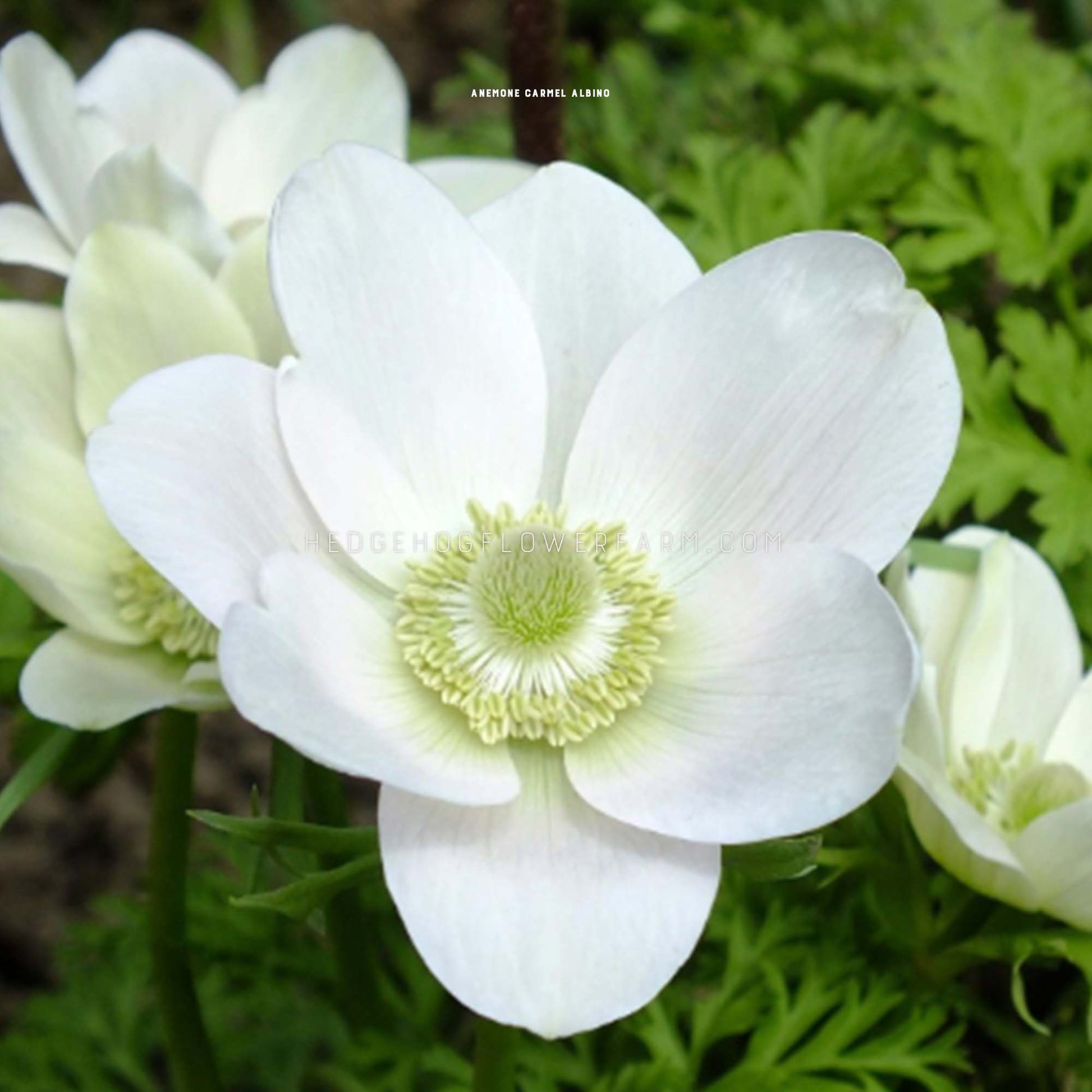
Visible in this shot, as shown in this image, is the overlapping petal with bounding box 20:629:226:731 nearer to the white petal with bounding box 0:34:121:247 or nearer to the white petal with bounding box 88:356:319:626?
the white petal with bounding box 88:356:319:626

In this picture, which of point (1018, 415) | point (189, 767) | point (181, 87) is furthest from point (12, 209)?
point (1018, 415)

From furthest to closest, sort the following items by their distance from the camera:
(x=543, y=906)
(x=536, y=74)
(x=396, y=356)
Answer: (x=536, y=74), (x=396, y=356), (x=543, y=906)

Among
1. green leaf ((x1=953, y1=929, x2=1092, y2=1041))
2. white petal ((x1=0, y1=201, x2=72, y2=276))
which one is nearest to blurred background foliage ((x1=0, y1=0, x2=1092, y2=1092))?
green leaf ((x1=953, y1=929, x2=1092, y2=1041))

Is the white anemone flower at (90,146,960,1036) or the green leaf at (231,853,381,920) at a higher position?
the white anemone flower at (90,146,960,1036)

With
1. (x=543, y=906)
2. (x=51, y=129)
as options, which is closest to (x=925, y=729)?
(x=543, y=906)

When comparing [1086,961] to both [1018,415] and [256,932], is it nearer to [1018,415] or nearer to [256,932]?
[1018,415]

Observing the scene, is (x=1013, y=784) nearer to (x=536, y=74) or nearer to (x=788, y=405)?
(x=788, y=405)
